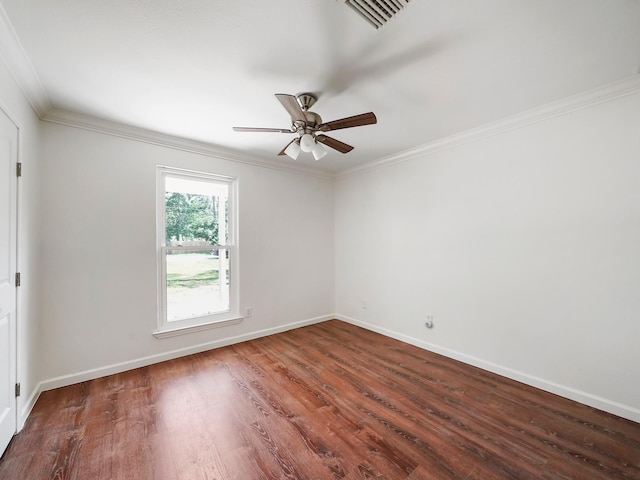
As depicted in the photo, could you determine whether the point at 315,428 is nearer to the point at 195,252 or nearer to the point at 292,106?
the point at 292,106

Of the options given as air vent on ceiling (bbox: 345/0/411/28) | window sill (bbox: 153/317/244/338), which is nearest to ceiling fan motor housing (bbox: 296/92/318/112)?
air vent on ceiling (bbox: 345/0/411/28)

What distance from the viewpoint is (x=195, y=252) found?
3.29m

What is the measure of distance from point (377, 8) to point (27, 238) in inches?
113

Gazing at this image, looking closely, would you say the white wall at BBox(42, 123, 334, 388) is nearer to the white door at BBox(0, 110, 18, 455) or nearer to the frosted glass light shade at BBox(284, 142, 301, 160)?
the white door at BBox(0, 110, 18, 455)

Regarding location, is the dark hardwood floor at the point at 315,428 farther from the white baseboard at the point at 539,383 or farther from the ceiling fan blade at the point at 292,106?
the ceiling fan blade at the point at 292,106

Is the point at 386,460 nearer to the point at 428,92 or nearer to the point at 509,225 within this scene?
the point at 509,225

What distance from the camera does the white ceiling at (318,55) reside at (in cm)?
139

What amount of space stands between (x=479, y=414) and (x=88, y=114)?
4.19 m

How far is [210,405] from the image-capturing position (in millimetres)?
2172

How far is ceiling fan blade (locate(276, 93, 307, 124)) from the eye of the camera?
1.68m

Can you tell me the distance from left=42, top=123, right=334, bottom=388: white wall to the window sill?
0.18ft

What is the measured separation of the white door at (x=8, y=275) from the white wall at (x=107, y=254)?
670mm

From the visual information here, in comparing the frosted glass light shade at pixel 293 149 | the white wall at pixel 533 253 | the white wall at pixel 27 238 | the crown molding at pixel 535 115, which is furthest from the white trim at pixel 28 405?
the crown molding at pixel 535 115

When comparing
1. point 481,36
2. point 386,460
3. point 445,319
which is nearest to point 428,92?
point 481,36
